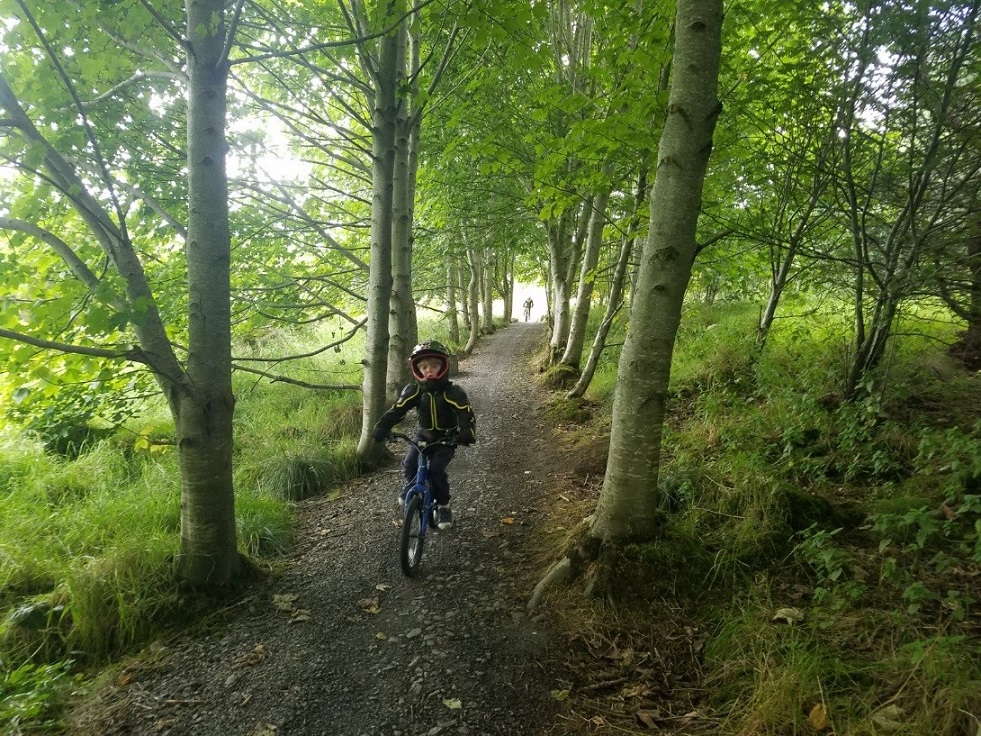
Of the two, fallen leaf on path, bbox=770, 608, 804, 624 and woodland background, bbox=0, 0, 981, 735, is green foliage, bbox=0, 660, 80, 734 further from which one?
fallen leaf on path, bbox=770, 608, 804, 624

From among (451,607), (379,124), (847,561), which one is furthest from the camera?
(379,124)

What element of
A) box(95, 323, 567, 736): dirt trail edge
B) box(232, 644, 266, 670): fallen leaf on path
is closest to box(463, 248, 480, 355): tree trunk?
box(95, 323, 567, 736): dirt trail edge

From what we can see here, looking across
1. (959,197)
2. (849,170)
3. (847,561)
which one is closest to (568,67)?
(849,170)

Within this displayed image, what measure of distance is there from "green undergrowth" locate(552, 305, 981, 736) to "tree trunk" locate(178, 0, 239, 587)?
10.5 ft

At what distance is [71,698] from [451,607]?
7.98 feet

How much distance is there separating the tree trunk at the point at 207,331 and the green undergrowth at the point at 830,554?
3.20m

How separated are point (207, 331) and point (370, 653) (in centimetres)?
268

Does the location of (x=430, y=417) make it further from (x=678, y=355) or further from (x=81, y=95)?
(x=678, y=355)

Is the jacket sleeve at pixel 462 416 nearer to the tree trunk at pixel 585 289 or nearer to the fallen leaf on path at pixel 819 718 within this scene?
the fallen leaf on path at pixel 819 718

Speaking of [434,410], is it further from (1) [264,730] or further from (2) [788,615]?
(2) [788,615]

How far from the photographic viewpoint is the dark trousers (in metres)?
4.63

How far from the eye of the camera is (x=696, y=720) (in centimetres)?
263

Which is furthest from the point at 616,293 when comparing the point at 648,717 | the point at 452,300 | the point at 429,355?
the point at 452,300

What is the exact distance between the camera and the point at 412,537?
437 cm
